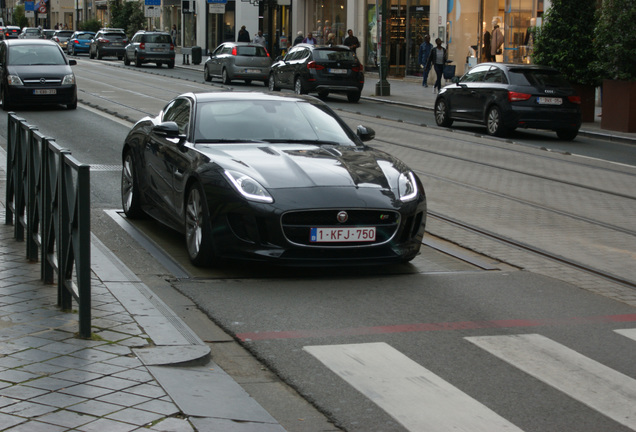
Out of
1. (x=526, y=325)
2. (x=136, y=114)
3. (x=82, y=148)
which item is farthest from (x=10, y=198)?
(x=136, y=114)

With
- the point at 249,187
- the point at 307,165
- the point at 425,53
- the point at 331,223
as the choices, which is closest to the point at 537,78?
the point at 307,165

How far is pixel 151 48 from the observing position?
50625 mm

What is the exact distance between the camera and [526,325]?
6656 millimetres

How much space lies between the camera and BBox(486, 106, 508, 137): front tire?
69.6ft

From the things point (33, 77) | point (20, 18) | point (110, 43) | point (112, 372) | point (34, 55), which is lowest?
point (112, 372)

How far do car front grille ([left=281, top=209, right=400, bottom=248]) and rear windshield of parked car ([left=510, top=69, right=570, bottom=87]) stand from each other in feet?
46.1

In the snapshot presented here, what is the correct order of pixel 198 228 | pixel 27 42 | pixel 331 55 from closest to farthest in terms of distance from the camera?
1. pixel 198 228
2. pixel 27 42
3. pixel 331 55

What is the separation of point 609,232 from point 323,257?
13.3 ft

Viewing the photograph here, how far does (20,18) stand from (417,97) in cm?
8986

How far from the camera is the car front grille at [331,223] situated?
7.70 metres

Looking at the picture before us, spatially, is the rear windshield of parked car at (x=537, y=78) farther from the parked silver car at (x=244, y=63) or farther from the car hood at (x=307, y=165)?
the parked silver car at (x=244, y=63)

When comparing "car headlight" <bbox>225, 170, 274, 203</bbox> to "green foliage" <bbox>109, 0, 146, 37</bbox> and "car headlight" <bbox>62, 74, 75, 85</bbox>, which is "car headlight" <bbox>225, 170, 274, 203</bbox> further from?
"green foliage" <bbox>109, 0, 146, 37</bbox>

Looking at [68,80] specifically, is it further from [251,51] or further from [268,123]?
[268,123]

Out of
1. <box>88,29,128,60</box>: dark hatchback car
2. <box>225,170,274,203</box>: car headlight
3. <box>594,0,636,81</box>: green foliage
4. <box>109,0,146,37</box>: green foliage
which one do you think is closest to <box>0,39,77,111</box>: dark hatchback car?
<box>594,0,636,81</box>: green foliage
